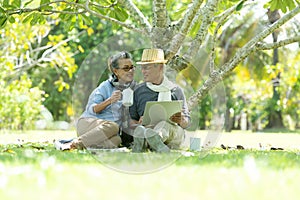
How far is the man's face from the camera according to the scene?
5168mm

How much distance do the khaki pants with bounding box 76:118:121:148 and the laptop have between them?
753 millimetres

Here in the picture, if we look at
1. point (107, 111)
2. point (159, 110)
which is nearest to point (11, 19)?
point (107, 111)

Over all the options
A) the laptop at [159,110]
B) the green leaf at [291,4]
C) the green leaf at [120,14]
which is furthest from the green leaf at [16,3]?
the green leaf at [291,4]

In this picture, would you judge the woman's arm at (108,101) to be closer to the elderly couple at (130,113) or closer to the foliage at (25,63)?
the elderly couple at (130,113)

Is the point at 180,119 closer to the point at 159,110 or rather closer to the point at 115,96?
the point at 159,110

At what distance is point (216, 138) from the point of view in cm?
601

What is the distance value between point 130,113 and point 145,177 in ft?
5.71

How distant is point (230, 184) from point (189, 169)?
2.36ft

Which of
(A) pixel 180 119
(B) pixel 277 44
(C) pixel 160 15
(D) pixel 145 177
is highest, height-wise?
→ (C) pixel 160 15

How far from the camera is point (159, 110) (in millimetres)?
5195

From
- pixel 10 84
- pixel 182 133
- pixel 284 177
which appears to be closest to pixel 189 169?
pixel 284 177

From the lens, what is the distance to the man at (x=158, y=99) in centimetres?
516

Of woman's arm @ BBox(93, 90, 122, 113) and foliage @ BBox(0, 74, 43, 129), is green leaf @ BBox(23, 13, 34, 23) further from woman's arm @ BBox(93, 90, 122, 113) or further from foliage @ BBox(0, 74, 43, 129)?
foliage @ BBox(0, 74, 43, 129)

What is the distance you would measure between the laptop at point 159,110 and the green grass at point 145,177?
15.5 inches
